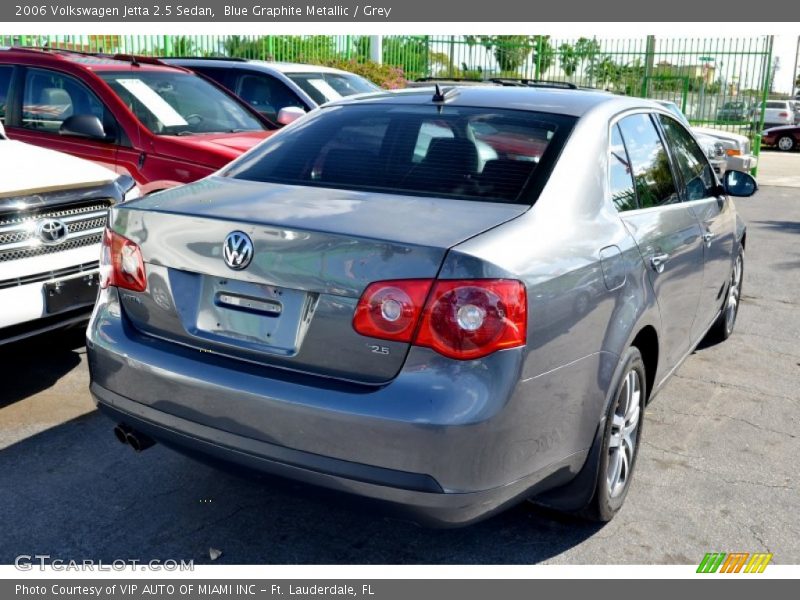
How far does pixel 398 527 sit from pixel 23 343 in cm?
217

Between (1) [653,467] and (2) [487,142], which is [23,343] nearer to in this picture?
(2) [487,142]

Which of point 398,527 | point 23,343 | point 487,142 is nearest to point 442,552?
point 398,527

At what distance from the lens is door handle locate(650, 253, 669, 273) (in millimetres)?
3475

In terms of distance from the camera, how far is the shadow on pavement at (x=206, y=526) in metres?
3.13

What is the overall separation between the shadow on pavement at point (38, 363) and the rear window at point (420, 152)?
175cm

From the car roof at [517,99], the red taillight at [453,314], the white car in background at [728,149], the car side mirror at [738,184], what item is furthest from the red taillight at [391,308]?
the white car in background at [728,149]

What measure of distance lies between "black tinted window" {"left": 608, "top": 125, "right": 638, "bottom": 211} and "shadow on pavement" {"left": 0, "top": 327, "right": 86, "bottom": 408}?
2871 millimetres

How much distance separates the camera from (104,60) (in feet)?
23.9

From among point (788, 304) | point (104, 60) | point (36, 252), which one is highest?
point (104, 60)

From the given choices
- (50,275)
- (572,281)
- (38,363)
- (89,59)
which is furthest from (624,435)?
(89,59)

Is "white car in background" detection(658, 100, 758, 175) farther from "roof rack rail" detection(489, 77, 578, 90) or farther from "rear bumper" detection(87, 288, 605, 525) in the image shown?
"rear bumper" detection(87, 288, 605, 525)

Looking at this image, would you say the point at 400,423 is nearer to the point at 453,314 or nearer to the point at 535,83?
the point at 453,314

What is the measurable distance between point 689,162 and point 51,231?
3355 mm

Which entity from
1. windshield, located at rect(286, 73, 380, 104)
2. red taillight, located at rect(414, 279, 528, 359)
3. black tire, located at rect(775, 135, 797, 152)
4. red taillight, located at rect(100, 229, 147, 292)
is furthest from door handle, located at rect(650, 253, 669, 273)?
black tire, located at rect(775, 135, 797, 152)
